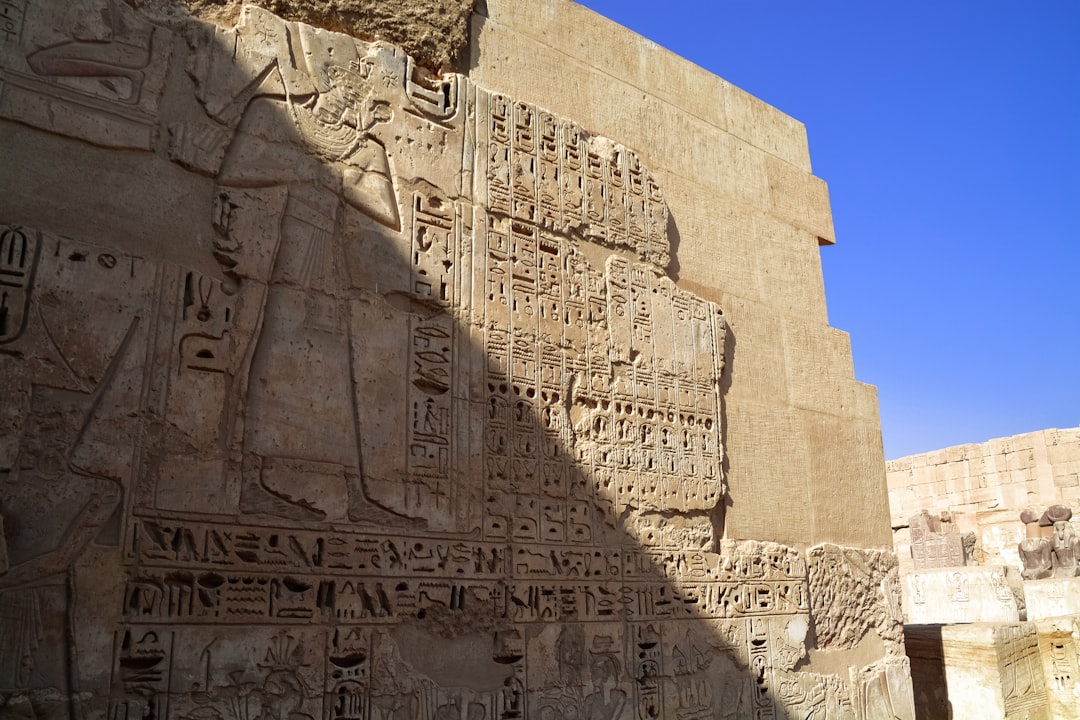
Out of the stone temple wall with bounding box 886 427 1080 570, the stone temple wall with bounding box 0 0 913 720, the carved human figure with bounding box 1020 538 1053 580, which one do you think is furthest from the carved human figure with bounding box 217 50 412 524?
the stone temple wall with bounding box 886 427 1080 570

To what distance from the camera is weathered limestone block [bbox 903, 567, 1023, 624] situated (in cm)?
965

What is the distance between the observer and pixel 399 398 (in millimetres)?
3551

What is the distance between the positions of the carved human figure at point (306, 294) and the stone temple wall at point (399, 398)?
13 millimetres

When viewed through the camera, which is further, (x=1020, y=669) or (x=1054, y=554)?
(x=1054, y=554)

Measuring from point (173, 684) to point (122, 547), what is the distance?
48 centimetres

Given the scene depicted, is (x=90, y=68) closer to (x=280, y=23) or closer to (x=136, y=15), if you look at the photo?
(x=136, y=15)

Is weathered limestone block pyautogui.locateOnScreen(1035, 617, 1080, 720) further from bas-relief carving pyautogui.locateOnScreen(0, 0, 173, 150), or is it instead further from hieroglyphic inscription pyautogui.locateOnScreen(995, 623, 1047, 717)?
bas-relief carving pyautogui.locateOnScreen(0, 0, 173, 150)

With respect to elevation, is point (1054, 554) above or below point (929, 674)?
above

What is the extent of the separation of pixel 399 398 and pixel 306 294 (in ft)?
1.86

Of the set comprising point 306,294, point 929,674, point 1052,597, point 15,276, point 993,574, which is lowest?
point 929,674

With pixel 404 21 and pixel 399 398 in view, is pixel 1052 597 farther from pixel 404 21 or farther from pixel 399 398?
pixel 404 21

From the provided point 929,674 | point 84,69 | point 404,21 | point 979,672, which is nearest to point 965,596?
point 929,674

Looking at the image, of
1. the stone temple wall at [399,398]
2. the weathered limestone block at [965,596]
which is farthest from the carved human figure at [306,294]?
the weathered limestone block at [965,596]

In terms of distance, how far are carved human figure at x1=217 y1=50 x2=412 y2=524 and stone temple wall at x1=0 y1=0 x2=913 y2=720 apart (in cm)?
1
